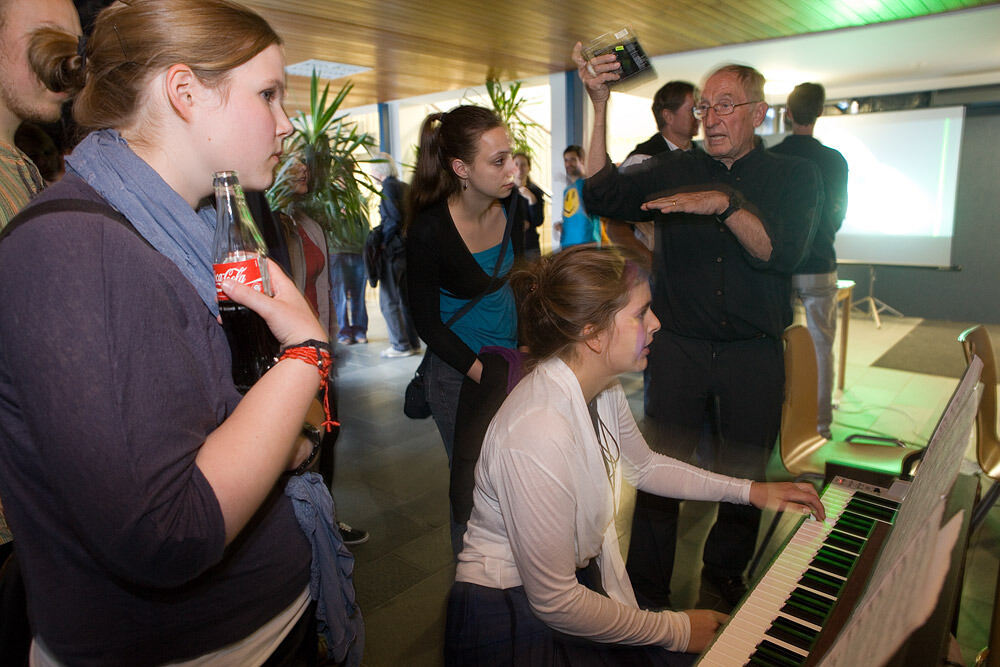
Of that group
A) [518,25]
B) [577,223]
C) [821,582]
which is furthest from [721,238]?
[518,25]

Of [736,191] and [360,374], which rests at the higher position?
[736,191]

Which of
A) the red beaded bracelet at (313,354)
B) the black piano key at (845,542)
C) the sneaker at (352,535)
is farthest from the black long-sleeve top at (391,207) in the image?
the red beaded bracelet at (313,354)

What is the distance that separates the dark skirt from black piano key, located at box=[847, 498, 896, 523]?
0.57 meters

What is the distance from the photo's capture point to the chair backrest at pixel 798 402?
251cm

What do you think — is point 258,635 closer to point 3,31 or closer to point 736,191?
point 3,31

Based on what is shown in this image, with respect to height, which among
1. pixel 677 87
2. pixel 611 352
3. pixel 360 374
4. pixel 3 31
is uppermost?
pixel 677 87

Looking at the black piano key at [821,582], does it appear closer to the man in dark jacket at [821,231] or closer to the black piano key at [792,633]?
the black piano key at [792,633]

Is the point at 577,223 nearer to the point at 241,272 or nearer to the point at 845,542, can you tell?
the point at 845,542

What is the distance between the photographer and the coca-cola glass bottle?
759mm

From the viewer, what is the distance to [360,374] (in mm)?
5898

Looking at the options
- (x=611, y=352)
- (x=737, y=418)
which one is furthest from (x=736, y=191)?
(x=611, y=352)

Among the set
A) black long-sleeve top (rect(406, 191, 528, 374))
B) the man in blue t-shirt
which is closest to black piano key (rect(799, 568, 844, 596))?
black long-sleeve top (rect(406, 191, 528, 374))

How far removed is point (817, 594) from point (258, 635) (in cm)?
103

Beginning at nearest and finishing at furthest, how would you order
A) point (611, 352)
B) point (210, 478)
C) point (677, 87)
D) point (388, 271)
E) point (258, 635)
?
1. point (210, 478)
2. point (258, 635)
3. point (611, 352)
4. point (677, 87)
5. point (388, 271)
